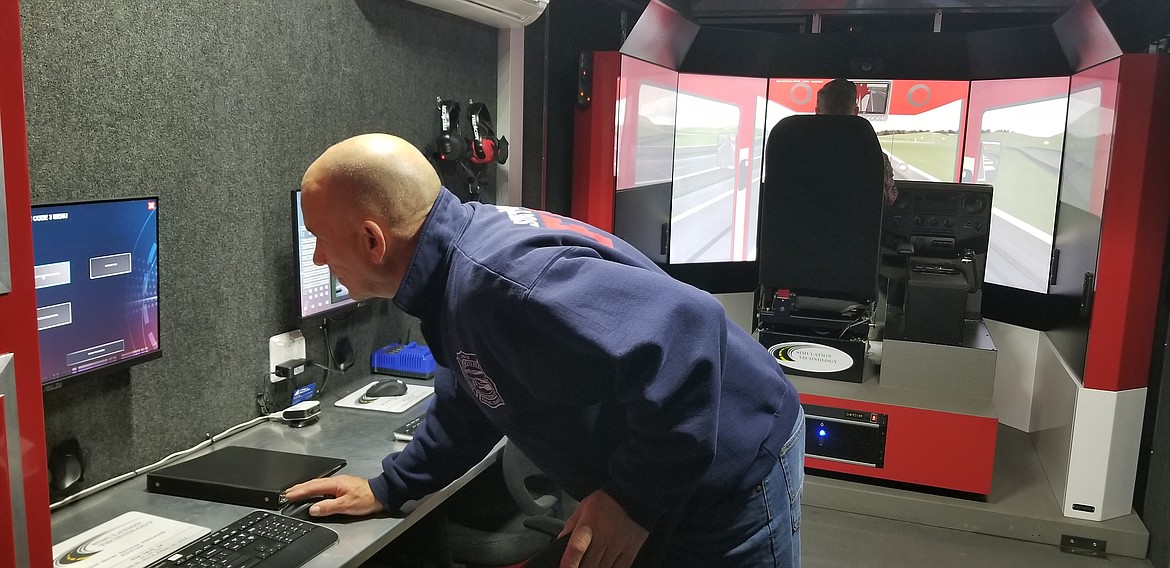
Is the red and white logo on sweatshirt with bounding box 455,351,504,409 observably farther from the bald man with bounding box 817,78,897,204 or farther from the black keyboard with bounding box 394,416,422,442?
the bald man with bounding box 817,78,897,204

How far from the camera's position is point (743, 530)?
1451 mm

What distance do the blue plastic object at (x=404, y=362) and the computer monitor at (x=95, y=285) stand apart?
3.11 ft

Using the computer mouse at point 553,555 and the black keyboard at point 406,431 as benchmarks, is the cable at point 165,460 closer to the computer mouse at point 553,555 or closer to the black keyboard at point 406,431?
the black keyboard at point 406,431

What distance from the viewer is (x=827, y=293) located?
3516 mm

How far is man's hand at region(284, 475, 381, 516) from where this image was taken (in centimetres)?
160

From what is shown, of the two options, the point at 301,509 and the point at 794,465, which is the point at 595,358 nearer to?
the point at 794,465

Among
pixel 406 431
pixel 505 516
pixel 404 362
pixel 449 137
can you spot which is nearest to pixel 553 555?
pixel 406 431

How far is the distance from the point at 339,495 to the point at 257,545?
0.69ft

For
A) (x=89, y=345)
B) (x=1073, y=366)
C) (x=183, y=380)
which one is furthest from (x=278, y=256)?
(x=1073, y=366)

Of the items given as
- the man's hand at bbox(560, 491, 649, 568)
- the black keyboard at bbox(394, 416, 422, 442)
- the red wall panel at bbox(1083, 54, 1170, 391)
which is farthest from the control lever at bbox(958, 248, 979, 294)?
the man's hand at bbox(560, 491, 649, 568)

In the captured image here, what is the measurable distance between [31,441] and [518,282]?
65cm

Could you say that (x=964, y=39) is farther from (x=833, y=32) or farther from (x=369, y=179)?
(x=369, y=179)

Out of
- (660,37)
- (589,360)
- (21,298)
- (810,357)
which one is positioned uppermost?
(660,37)

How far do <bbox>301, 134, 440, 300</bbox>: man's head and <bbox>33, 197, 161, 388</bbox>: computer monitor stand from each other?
0.50 meters
